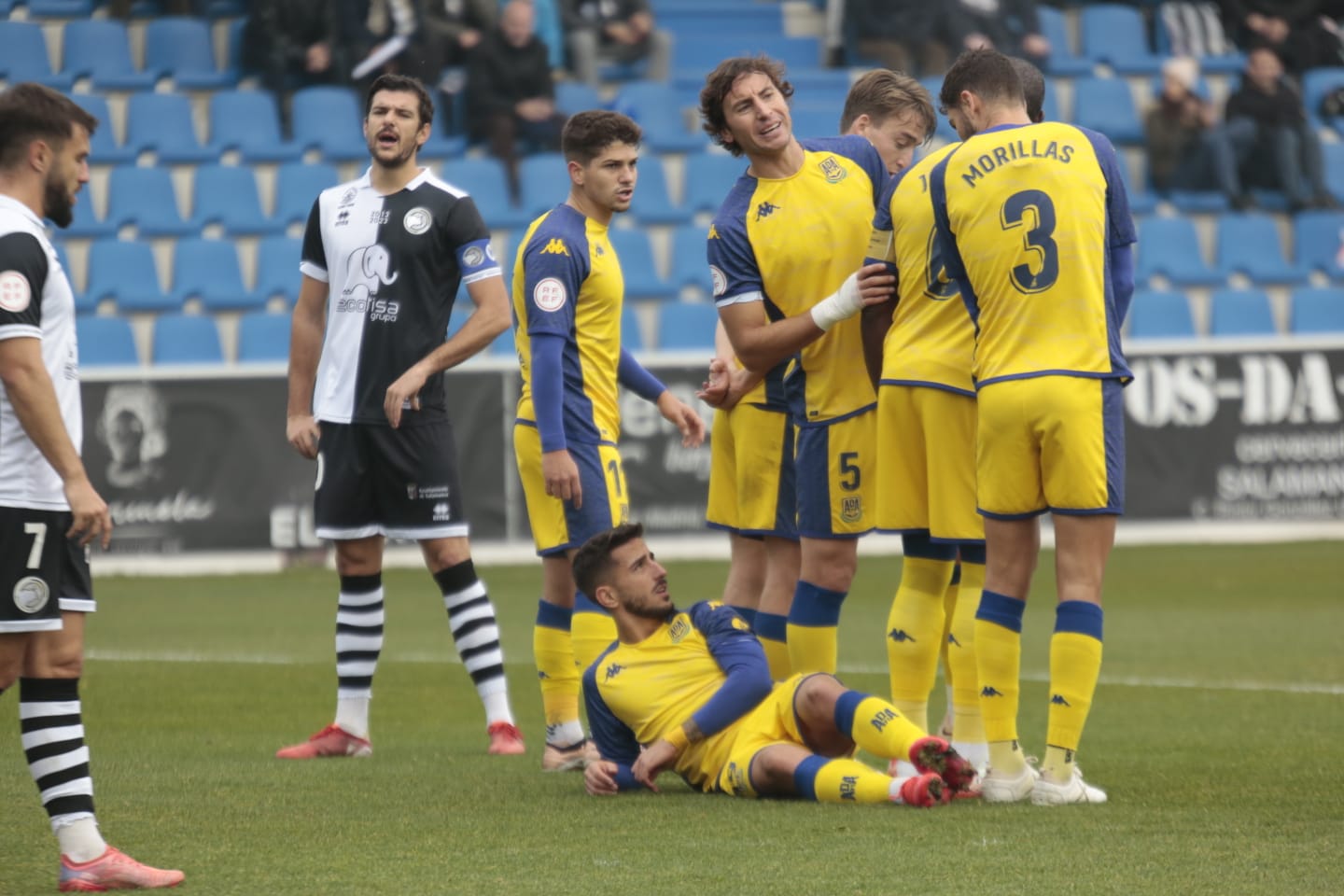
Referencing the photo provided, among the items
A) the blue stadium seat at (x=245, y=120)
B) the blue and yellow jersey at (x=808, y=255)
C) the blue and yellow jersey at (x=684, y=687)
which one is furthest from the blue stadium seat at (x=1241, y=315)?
the blue and yellow jersey at (x=684, y=687)

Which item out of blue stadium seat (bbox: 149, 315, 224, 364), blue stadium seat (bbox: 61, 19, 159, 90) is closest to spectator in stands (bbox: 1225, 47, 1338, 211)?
blue stadium seat (bbox: 149, 315, 224, 364)

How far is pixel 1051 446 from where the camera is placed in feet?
17.0

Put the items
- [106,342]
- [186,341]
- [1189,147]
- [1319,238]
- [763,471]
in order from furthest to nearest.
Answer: [1189,147] → [1319,238] → [186,341] → [106,342] → [763,471]

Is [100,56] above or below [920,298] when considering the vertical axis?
above

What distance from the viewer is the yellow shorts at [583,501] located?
20.8 ft

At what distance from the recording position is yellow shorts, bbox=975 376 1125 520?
5.13m

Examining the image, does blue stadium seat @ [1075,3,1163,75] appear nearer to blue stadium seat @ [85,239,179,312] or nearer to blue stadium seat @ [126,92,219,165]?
blue stadium seat @ [126,92,219,165]

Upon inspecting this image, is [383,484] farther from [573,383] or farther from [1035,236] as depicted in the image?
[1035,236]

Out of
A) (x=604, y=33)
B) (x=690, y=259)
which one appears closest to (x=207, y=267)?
(x=690, y=259)

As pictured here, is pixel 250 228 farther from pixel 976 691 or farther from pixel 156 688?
pixel 976 691

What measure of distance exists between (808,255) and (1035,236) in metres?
0.99

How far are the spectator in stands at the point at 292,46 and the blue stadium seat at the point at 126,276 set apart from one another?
2385 mm

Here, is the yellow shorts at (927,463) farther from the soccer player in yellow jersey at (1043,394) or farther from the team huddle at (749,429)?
the soccer player in yellow jersey at (1043,394)

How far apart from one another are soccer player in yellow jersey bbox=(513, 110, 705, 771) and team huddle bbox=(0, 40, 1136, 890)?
0.04 ft
